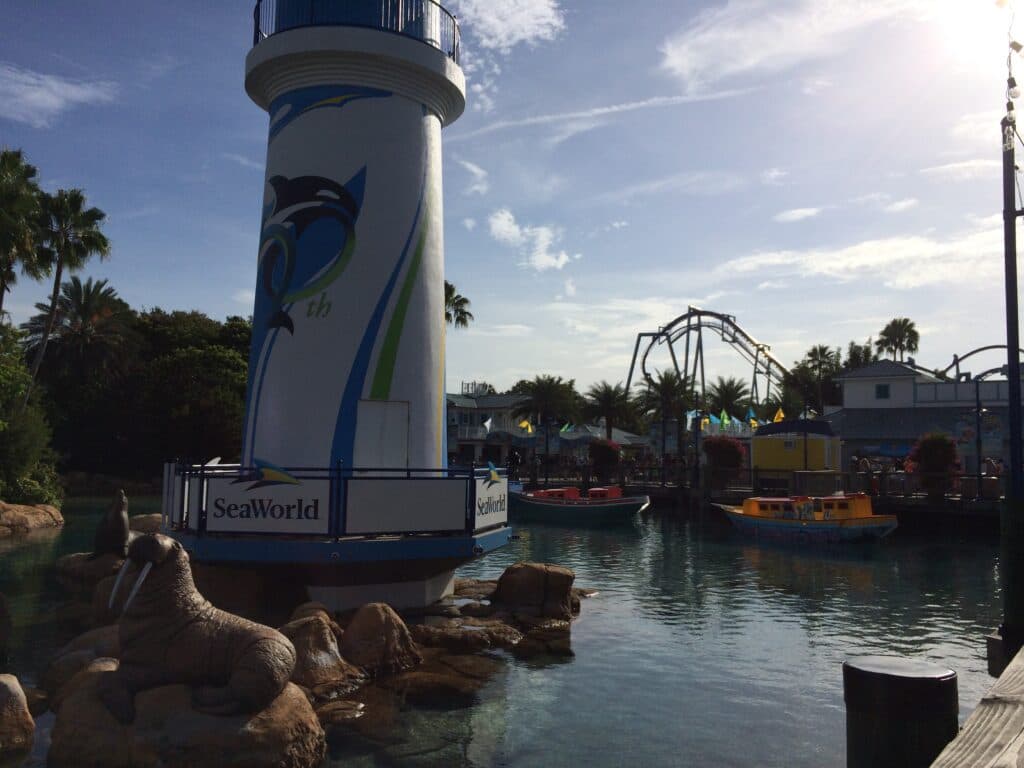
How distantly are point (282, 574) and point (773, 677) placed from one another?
27.4 feet

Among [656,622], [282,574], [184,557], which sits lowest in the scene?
[656,622]

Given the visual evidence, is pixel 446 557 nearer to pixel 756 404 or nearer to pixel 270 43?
pixel 270 43

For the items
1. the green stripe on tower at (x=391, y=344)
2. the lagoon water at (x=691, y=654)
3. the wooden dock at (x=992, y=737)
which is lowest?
the lagoon water at (x=691, y=654)

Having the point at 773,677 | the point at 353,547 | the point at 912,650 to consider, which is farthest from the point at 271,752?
the point at 912,650

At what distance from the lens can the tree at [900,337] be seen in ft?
343

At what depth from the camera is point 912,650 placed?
1551 centimetres

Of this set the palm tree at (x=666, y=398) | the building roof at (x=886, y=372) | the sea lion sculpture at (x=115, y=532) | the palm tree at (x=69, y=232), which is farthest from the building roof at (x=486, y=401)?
the sea lion sculpture at (x=115, y=532)

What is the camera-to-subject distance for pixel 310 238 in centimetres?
1546

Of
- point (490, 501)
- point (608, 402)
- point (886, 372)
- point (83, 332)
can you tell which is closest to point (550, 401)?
point (608, 402)

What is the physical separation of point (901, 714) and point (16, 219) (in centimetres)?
3724

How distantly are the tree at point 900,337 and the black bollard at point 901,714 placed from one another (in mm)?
109539

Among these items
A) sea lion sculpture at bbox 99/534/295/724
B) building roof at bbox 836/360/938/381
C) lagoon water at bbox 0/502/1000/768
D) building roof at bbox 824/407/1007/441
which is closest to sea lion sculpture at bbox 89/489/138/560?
lagoon water at bbox 0/502/1000/768

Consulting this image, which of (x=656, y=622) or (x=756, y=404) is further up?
(x=756, y=404)

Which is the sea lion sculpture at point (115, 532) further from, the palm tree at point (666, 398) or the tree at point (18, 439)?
the palm tree at point (666, 398)
